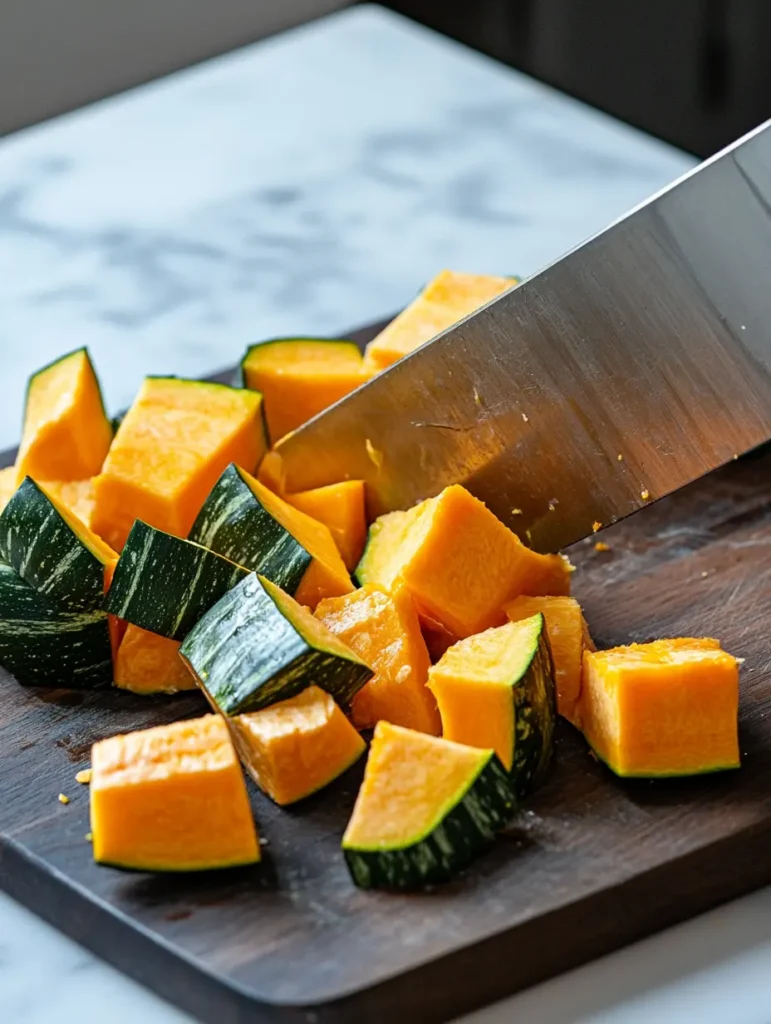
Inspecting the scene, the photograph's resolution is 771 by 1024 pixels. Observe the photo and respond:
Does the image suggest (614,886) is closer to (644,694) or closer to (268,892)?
(644,694)

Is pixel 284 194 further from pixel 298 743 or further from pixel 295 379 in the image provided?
pixel 298 743

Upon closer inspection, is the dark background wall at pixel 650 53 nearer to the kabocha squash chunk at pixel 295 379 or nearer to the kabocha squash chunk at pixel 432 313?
the kabocha squash chunk at pixel 432 313

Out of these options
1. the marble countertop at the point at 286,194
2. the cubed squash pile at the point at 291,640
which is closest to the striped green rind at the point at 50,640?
the cubed squash pile at the point at 291,640

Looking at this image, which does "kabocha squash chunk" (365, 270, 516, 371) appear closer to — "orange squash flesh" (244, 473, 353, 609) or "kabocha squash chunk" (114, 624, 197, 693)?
"orange squash flesh" (244, 473, 353, 609)

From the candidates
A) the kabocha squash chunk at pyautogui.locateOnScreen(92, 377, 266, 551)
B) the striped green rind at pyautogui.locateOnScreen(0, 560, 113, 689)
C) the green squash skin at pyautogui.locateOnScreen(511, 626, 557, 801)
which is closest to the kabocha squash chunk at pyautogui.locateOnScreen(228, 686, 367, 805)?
the green squash skin at pyautogui.locateOnScreen(511, 626, 557, 801)

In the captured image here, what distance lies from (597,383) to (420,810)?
74cm

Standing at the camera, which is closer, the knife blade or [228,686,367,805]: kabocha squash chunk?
[228,686,367,805]: kabocha squash chunk

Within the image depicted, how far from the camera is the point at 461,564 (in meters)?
2.34

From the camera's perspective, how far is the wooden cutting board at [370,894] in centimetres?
186

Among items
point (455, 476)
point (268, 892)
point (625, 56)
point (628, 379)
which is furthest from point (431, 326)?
point (625, 56)

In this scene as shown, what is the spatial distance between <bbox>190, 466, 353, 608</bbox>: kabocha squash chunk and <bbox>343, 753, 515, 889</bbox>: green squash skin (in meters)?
0.50

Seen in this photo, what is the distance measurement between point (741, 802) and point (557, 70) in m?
3.88

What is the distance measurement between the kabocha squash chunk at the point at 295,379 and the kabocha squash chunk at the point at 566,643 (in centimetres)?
63

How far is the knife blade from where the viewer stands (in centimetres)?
220
